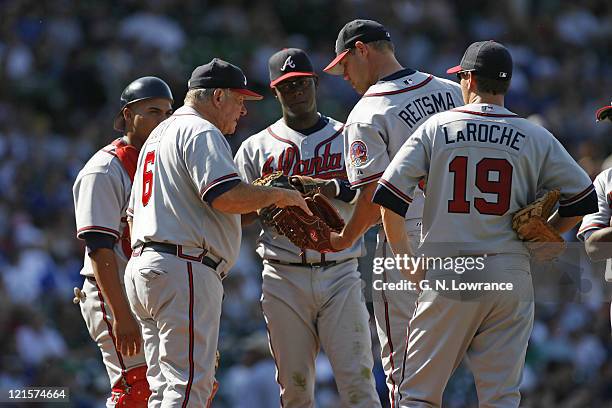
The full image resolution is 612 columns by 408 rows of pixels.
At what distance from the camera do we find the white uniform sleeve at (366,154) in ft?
19.7

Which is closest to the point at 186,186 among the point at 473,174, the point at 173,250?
the point at 173,250

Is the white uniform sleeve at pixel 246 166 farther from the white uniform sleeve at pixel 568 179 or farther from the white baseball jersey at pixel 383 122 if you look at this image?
the white uniform sleeve at pixel 568 179

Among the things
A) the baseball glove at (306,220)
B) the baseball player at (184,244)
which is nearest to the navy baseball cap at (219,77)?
the baseball player at (184,244)

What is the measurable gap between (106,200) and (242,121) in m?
7.71

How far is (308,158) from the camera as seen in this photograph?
678cm

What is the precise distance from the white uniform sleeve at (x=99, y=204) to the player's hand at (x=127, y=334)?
1.52 ft

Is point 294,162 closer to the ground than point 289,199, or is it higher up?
higher up

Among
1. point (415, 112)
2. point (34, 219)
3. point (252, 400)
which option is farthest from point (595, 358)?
point (415, 112)

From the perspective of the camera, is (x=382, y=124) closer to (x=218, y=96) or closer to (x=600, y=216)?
(x=218, y=96)

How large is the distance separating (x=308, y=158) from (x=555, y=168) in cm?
176

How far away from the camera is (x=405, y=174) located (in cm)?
539

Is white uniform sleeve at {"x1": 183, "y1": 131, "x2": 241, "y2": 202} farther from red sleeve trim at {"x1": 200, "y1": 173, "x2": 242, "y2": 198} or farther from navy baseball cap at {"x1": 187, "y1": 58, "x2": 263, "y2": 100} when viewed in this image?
navy baseball cap at {"x1": 187, "y1": 58, "x2": 263, "y2": 100}

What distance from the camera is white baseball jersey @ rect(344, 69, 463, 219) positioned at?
19.7 feet

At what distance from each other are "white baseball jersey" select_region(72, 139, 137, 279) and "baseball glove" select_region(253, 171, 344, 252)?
2.59 feet
